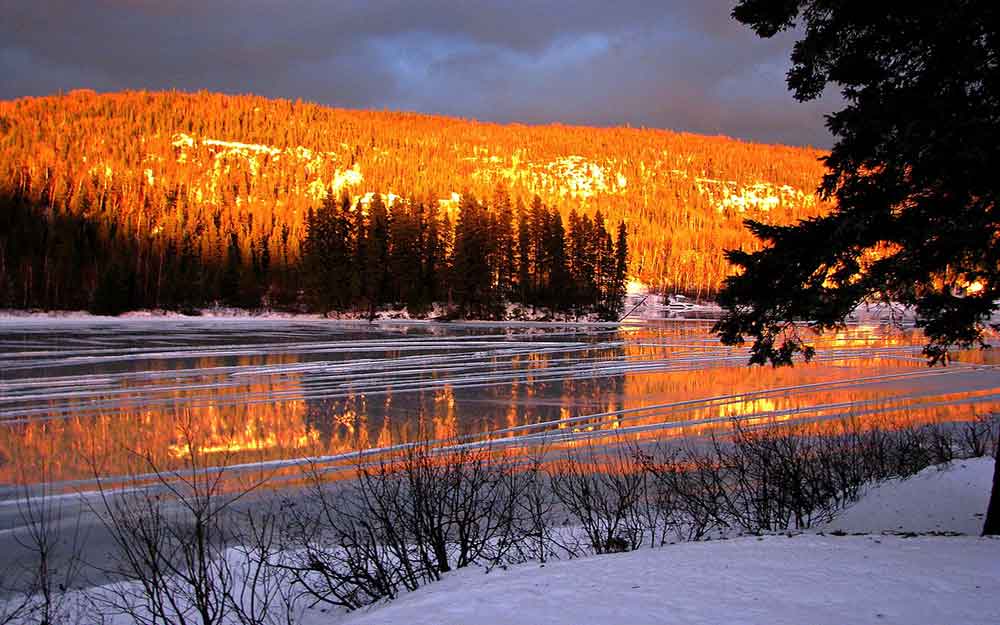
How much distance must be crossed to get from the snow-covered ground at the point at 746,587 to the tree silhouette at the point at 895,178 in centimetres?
241

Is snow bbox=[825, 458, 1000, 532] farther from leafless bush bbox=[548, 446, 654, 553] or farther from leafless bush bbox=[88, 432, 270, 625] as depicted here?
leafless bush bbox=[88, 432, 270, 625]

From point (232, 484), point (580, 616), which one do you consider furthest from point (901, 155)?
point (232, 484)

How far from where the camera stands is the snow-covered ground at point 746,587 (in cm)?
355

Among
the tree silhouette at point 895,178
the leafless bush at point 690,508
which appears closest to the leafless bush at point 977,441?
the tree silhouette at point 895,178

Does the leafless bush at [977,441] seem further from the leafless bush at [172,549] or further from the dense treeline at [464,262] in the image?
the dense treeline at [464,262]

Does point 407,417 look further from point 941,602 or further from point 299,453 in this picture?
point 941,602

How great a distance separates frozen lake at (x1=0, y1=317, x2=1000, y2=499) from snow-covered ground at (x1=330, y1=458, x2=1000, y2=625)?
226cm

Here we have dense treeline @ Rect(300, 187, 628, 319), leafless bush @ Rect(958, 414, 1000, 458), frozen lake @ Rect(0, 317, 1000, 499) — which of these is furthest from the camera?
dense treeline @ Rect(300, 187, 628, 319)

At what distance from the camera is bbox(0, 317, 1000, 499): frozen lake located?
37.4 ft

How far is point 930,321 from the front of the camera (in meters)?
6.80

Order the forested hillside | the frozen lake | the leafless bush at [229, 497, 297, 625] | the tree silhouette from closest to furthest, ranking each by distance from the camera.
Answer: the leafless bush at [229, 497, 297, 625] < the tree silhouette < the frozen lake < the forested hillside

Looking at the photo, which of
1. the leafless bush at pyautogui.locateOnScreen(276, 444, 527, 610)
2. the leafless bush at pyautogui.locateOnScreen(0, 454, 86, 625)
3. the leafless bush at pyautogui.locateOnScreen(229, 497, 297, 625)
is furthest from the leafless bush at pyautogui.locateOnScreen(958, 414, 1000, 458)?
the leafless bush at pyautogui.locateOnScreen(0, 454, 86, 625)

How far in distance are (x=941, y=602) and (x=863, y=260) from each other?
190 inches

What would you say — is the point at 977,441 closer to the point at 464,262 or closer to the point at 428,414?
the point at 428,414
